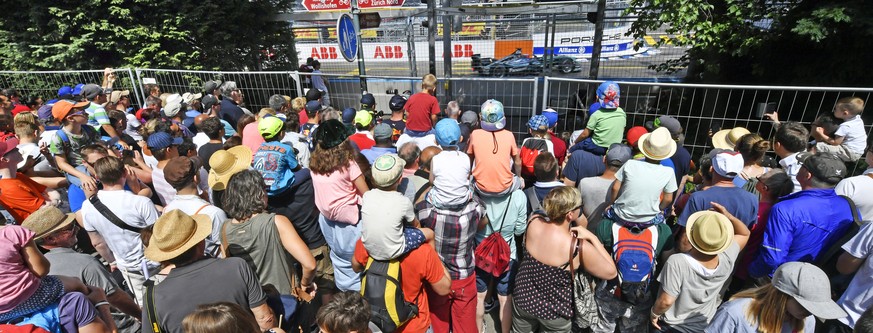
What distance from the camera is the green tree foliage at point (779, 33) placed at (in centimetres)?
523

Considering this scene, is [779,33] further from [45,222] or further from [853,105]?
[45,222]

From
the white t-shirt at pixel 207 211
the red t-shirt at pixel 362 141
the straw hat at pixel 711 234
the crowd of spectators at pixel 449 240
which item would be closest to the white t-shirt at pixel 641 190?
the crowd of spectators at pixel 449 240

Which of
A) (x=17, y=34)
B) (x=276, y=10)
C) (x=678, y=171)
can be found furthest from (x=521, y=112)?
(x=17, y=34)

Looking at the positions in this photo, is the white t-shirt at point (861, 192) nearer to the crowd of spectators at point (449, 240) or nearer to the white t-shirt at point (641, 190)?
the crowd of spectators at point (449, 240)

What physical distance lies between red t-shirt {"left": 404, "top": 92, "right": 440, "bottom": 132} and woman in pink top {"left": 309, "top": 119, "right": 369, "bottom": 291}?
86.7 inches

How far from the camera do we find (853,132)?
410 centimetres

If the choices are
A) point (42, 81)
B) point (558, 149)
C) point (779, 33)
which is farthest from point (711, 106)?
point (42, 81)

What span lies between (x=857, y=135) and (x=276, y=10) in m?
12.1

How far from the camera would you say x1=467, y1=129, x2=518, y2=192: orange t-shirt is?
339 centimetres

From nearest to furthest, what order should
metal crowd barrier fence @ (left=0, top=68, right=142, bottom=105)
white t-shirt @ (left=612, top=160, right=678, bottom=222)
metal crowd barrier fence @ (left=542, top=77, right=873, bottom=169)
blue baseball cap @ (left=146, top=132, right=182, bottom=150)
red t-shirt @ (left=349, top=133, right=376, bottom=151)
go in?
white t-shirt @ (left=612, top=160, right=678, bottom=222)
blue baseball cap @ (left=146, top=132, right=182, bottom=150)
red t-shirt @ (left=349, top=133, right=376, bottom=151)
metal crowd barrier fence @ (left=542, top=77, right=873, bottom=169)
metal crowd barrier fence @ (left=0, top=68, right=142, bottom=105)

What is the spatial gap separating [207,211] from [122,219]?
25.4 inches

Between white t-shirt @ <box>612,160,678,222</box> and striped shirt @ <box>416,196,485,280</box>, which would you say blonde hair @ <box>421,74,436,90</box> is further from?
white t-shirt @ <box>612,160,678,222</box>

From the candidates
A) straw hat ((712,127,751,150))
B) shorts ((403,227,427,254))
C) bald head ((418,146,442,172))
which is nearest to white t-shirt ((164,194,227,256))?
shorts ((403,227,427,254))

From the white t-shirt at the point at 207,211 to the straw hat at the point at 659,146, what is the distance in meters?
3.15
